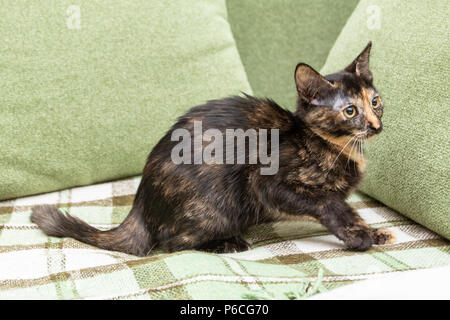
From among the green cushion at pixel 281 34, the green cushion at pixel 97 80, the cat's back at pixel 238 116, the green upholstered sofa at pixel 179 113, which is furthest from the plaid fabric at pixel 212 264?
the green cushion at pixel 281 34

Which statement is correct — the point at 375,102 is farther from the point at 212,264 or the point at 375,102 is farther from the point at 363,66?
the point at 212,264

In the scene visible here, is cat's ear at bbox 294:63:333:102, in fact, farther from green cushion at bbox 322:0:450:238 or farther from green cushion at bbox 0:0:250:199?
green cushion at bbox 0:0:250:199

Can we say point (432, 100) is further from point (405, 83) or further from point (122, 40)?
point (122, 40)

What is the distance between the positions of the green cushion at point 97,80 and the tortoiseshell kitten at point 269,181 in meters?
0.35

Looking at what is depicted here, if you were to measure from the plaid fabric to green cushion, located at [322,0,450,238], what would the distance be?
0.09 meters

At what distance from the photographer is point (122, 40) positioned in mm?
1525

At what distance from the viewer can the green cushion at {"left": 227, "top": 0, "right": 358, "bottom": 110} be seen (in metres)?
1.81

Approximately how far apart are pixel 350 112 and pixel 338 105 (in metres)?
0.03

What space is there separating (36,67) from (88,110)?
0.19m

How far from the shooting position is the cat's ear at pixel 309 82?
1.13m

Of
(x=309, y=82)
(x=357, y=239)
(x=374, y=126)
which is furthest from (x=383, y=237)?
(x=309, y=82)

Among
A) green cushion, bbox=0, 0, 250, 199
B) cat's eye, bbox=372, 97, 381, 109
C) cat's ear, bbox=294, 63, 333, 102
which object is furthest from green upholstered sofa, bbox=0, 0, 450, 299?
cat's ear, bbox=294, 63, 333, 102

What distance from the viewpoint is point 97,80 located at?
4.99 feet
